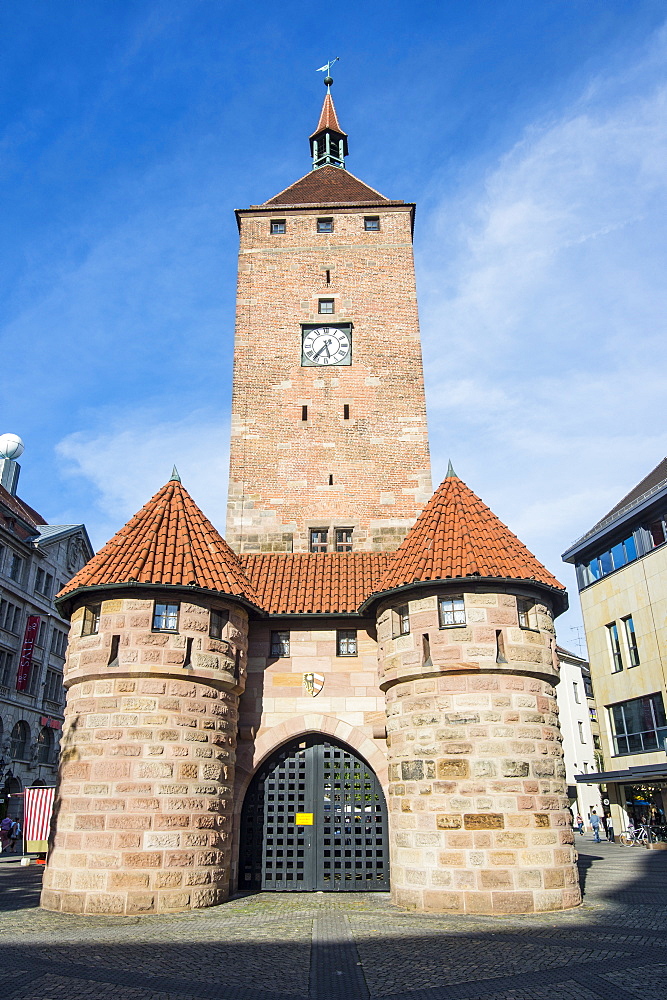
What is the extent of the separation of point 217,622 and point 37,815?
8825 millimetres

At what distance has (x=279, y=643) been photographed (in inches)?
594

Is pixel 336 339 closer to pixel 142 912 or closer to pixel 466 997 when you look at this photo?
pixel 142 912

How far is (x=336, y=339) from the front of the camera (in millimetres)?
21094

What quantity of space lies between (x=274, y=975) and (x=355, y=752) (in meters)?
6.77

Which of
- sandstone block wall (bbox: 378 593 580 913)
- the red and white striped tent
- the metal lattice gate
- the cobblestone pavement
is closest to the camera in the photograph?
the cobblestone pavement

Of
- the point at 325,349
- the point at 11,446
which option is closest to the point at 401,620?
the point at 325,349

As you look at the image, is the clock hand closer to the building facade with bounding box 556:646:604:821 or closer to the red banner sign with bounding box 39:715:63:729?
the red banner sign with bounding box 39:715:63:729

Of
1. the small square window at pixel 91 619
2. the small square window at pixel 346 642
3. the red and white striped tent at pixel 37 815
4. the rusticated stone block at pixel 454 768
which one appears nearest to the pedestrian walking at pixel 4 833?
the red and white striped tent at pixel 37 815

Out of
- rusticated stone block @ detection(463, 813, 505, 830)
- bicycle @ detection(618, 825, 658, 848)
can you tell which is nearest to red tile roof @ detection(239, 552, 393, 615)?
rusticated stone block @ detection(463, 813, 505, 830)

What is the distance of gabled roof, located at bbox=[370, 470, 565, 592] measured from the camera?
12.8 m

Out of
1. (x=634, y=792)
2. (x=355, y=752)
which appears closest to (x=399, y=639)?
(x=355, y=752)

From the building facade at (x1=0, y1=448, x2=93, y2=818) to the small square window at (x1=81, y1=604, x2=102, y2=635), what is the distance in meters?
20.8

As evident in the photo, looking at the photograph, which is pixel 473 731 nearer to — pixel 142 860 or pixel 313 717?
pixel 313 717

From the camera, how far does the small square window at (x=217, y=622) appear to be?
1326 centimetres
